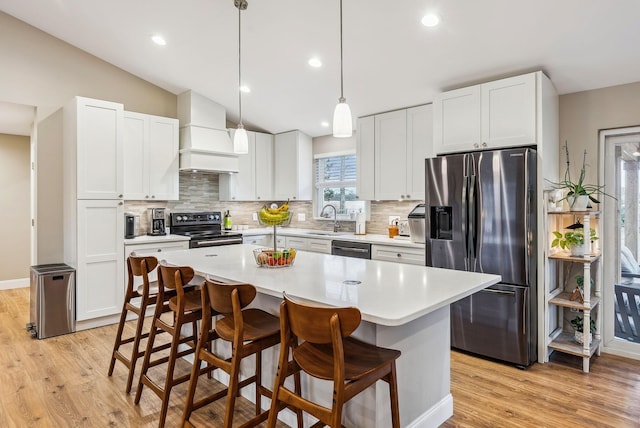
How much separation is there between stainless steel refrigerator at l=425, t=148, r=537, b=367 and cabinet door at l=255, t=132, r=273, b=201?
2.95m

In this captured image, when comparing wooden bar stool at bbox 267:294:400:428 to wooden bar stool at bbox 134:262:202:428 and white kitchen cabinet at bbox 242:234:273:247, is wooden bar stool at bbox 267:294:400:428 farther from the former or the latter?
white kitchen cabinet at bbox 242:234:273:247

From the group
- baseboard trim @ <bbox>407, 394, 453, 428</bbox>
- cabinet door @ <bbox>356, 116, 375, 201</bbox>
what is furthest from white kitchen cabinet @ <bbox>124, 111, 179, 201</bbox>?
baseboard trim @ <bbox>407, 394, 453, 428</bbox>

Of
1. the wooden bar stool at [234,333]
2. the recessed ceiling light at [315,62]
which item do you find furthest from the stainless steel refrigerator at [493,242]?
the wooden bar stool at [234,333]

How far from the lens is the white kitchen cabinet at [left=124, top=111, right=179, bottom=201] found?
4.50 meters

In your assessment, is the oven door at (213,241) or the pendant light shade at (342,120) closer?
the pendant light shade at (342,120)

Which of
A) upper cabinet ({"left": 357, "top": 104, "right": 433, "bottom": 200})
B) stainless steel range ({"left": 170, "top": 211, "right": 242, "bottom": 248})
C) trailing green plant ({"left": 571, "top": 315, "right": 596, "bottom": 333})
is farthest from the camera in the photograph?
stainless steel range ({"left": 170, "top": 211, "right": 242, "bottom": 248})

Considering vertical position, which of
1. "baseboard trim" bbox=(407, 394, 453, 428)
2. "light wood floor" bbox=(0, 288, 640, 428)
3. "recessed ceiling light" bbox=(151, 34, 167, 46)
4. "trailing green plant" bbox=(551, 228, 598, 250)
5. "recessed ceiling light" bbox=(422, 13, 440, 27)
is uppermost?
"recessed ceiling light" bbox=(151, 34, 167, 46)

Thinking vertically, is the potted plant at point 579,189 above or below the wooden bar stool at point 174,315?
above

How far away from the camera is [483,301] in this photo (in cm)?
318

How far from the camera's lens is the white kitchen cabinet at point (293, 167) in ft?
18.0

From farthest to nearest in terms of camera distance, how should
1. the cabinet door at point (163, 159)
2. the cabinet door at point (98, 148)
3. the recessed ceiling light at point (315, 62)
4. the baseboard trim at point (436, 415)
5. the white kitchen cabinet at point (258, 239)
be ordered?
1. the white kitchen cabinet at point (258, 239)
2. the cabinet door at point (163, 159)
3. the cabinet door at point (98, 148)
4. the recessed ceiling light at point (315, 62)
5. the baseboard trim at point (436, 415)

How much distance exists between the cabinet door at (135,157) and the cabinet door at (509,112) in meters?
3.82

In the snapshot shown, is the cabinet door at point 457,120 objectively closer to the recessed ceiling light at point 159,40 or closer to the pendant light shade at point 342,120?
the pendant light shade at point 342,120

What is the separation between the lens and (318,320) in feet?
4.78
